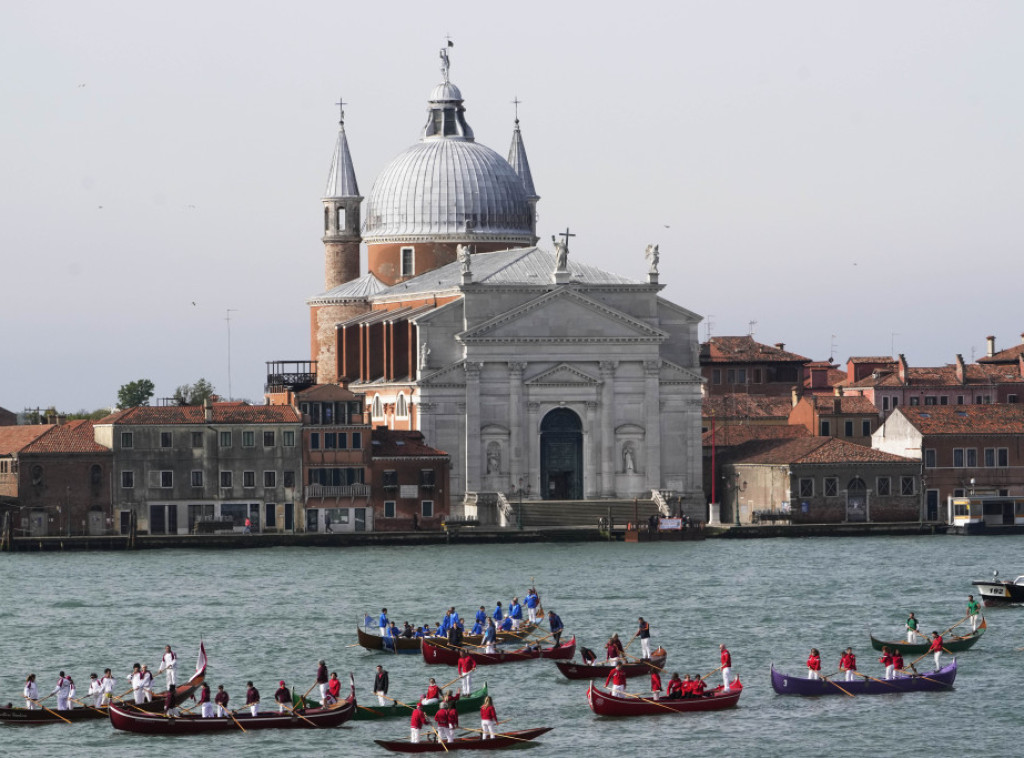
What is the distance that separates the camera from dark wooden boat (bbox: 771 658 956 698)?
172 feet

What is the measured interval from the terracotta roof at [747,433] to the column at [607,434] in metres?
A: 5.24

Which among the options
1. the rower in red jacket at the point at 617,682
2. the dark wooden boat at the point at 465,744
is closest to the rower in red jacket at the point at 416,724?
the dark wooden boat at the point at 465,744

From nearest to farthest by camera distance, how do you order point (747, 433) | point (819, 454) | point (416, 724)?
point (416, 724), point (819, 454), point (747, 433)

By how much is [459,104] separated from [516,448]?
28.1 metres

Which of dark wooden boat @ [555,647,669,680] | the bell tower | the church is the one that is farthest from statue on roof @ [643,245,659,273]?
dark wooden boat @ [555,647,669,680]

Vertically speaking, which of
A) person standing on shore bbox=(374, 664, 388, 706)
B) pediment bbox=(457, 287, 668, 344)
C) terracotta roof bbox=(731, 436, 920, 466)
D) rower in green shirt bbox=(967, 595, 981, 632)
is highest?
pediment bbox=(457, 287, 668, 344)

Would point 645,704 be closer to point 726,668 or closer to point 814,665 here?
point 726,668

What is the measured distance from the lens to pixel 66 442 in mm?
90000

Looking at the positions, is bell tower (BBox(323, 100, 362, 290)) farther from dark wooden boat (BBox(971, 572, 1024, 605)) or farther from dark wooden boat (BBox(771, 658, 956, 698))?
dark wooden boat (BBox(771, 658, 956, 698))

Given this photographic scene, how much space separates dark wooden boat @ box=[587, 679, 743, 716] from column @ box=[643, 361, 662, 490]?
1860 inches

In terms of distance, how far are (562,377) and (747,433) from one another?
10.1 m

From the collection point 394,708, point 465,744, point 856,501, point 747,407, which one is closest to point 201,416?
point 856,501

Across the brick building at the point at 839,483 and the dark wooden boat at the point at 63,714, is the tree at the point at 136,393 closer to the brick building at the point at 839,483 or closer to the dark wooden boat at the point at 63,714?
the brick building at the point at 839,483

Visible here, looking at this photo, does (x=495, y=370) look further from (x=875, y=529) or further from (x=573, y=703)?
(x=573, y=703)
